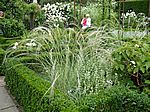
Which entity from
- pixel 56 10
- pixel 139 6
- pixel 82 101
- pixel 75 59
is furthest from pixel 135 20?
pixel 139 6

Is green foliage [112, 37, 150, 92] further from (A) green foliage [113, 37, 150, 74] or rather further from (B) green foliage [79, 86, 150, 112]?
(B) green foliage [79, 86, 150, 112]

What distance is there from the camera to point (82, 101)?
3154 mm

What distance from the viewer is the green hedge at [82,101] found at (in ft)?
9.95

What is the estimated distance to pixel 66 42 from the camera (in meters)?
4.13

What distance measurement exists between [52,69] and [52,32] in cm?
77

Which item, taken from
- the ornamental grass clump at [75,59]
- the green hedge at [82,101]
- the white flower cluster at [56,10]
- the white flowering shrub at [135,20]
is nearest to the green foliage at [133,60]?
the ornamental grass clump at [75,59]

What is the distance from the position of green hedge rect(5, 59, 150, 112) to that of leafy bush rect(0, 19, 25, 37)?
13.1ft

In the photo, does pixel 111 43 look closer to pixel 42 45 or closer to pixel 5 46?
pixel 42 45

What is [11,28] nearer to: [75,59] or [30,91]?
[75,59]

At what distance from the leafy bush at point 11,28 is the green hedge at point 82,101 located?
13.1 feet

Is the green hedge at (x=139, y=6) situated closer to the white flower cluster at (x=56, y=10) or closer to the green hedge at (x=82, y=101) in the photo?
the white flower cluster at (x=56, y=10)

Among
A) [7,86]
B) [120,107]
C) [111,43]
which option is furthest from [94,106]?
[7,86]

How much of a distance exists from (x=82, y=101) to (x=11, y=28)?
16.6 feet

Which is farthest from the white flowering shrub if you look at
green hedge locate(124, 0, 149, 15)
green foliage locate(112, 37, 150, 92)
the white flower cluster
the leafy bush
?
green hedge locate(124, 0, 149, 15)
